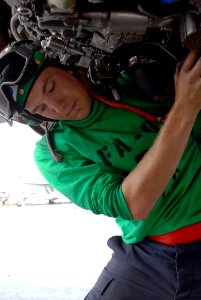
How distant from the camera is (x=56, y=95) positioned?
80 centimetres

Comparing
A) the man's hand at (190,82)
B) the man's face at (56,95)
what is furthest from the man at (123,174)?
the man's hand at (190,82)

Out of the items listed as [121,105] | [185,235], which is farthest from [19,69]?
[185,235]

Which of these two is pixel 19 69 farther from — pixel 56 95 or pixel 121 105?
pixel 121 105

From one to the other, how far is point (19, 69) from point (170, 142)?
347mm

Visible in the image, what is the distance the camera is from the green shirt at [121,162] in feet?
2.79

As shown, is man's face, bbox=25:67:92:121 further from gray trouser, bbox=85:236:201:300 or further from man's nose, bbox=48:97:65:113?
gray trouser, bbox=85:236:201:300

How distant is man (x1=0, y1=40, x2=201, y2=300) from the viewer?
0.79 meters

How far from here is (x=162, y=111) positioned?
34.2 inches

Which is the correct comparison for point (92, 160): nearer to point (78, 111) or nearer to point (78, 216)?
point (78, 111)

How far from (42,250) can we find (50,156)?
2.28 m

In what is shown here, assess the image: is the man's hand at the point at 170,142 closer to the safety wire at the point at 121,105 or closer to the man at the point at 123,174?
the man at the point at 123,174

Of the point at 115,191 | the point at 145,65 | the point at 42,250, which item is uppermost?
the point at 145,65

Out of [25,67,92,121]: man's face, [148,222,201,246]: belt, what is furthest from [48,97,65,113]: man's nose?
[148,222,201,246]: belt

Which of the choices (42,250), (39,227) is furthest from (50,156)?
(39,227)
